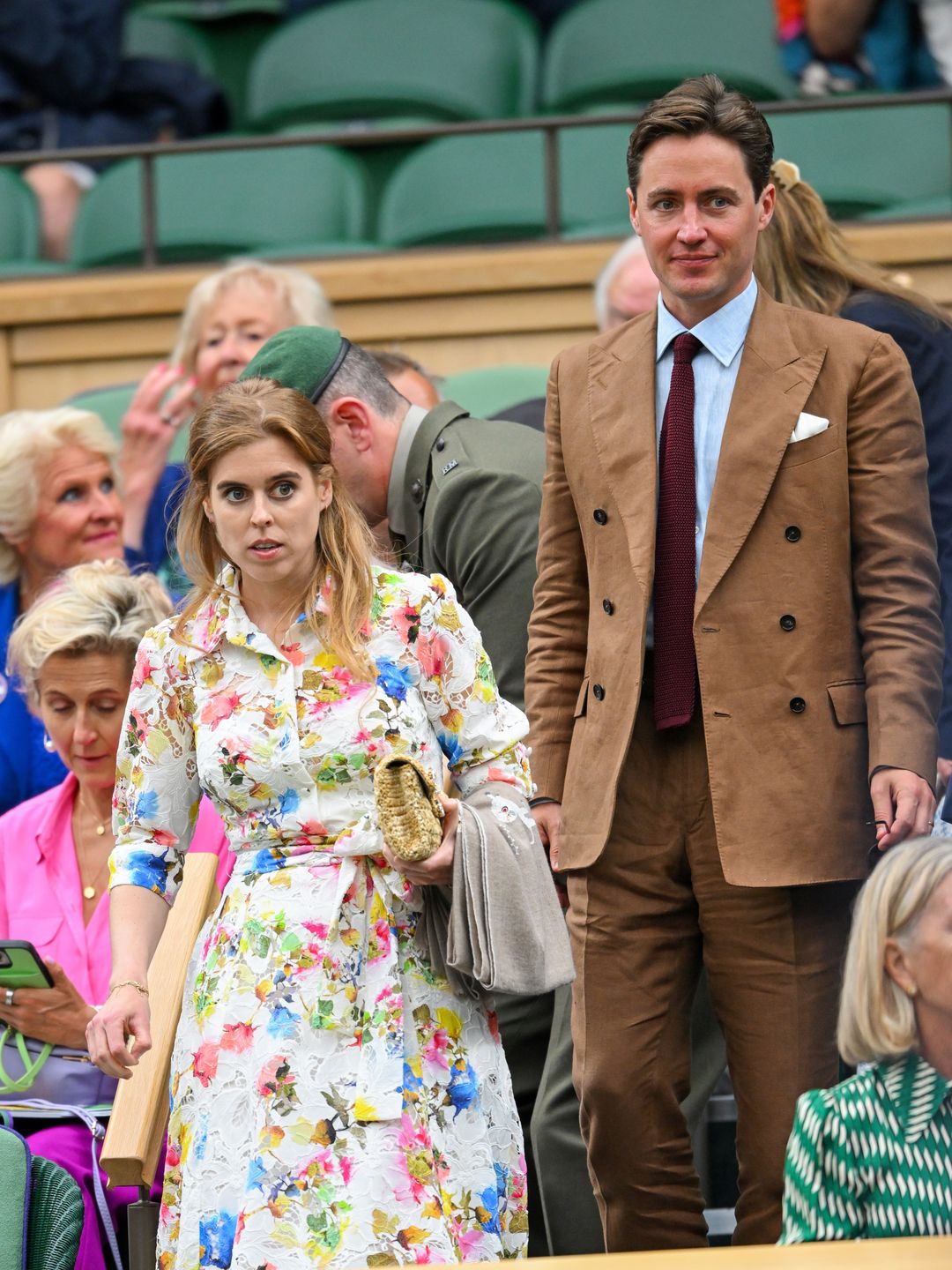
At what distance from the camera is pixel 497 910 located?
2.64 metres

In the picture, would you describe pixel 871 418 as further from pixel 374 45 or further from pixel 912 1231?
pixel 374 45

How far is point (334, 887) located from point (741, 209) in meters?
1.06

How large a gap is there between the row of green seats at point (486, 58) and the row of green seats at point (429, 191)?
536 mm

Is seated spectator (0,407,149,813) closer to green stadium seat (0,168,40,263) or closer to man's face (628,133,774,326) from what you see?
man's face (628,133,774,326)

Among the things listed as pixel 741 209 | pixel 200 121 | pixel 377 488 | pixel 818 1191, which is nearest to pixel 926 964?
pixel 818 1191

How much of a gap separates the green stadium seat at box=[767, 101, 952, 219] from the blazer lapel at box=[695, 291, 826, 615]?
3.15 m

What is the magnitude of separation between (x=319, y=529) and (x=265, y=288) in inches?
83.8

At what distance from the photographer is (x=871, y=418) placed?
9.59ft

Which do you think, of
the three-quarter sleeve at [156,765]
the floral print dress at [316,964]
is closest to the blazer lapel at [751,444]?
the floral print dress at [316,964]

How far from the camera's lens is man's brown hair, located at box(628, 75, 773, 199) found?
2.94 meters

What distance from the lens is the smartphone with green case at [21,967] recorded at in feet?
10.4

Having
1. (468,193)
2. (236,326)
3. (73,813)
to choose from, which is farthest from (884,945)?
(468,193)

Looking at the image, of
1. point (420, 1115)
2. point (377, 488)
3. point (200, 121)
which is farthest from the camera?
point (200, 121)

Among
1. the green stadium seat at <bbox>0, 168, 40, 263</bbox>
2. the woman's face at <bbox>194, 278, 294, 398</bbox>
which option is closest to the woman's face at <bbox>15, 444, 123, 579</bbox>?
the woman's face at <bbox>194, 278, 294, 398</bbox>
